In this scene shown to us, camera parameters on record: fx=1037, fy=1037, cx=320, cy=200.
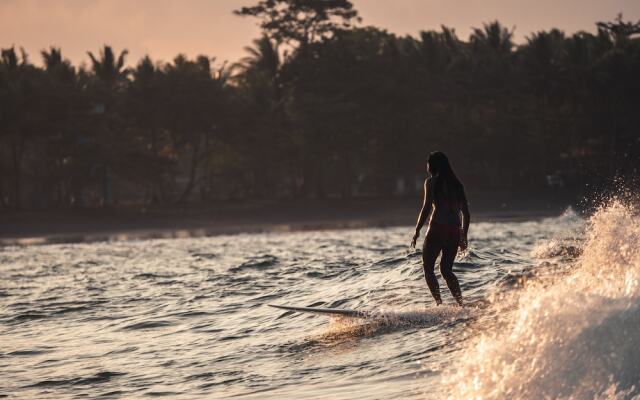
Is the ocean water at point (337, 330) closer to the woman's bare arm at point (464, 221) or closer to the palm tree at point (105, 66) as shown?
the woman's bare arm at point (464, 221)

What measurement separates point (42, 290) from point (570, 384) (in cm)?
1257

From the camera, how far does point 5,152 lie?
5828 cm

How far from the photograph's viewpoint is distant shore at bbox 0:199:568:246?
38.7m

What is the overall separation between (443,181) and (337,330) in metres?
1.95

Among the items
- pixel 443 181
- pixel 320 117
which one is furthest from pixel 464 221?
pixel 320 117

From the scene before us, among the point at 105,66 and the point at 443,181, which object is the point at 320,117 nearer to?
the point at 105,66

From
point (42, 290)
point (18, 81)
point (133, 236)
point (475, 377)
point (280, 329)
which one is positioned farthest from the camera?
point (18, 81)

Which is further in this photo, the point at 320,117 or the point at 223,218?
the point at 320,117

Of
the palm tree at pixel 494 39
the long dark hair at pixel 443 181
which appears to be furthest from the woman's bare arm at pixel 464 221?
the palm tree at pixel 494 39

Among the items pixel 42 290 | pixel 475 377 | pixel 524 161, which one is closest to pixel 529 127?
pixel 524 161

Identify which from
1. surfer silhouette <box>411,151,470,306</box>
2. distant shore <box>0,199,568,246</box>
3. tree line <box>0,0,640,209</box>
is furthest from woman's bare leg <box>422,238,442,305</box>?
tree line <box>0,0,640,209</box>

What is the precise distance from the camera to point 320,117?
180 feet

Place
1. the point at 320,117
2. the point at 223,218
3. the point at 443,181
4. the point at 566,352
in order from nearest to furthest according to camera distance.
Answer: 1. the point at 566,352
2. the point at 443,181
3. the point at 223,218
4. the point at 320,117

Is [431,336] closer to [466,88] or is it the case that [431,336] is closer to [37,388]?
[37,388]
